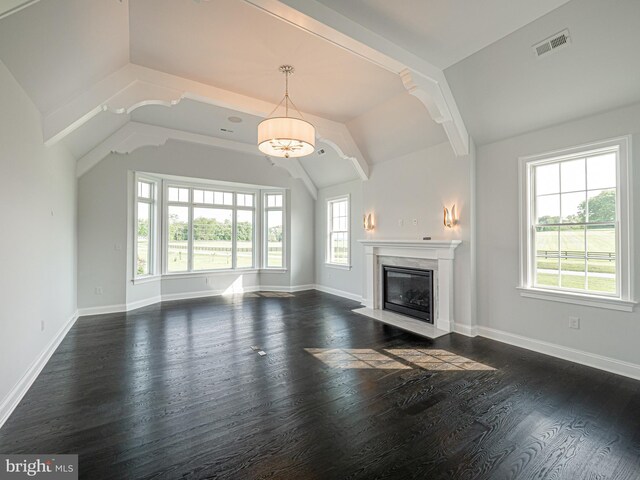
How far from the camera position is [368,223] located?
6.25 metres

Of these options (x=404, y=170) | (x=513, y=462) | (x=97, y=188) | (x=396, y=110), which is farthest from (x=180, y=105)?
(x=513, y=462)

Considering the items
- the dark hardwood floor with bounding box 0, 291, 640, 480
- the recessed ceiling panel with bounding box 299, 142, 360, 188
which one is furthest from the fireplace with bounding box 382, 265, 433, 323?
the recessed ceiling panel with bounding box 299, 142, 360, 188

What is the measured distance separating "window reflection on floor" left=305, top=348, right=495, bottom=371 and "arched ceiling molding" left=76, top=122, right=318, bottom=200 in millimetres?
5105

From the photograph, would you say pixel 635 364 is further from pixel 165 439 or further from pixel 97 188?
pixel 97 188

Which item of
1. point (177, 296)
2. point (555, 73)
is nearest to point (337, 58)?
point (555, 73)

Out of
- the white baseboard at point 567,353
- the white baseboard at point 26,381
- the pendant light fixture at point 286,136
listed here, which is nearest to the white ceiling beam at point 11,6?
the pendant light fixture at point 286,136

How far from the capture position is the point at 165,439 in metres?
2.13

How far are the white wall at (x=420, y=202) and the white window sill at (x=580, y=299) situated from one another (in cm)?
78

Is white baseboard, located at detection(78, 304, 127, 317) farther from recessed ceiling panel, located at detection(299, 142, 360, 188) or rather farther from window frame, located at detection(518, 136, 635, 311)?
window frame, located at detection(518, 136, 635, 311)

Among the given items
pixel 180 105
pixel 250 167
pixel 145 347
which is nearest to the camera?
pixel 145 347

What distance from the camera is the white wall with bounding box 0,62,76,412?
8.01ft

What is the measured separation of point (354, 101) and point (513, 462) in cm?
454

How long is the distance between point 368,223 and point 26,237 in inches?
201

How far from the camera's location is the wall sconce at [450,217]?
15.2 feet
